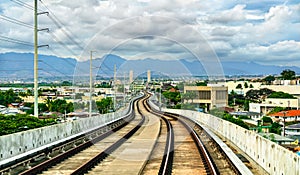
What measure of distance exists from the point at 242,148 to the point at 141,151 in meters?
4.74

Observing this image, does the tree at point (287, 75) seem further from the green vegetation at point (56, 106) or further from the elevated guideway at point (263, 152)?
the elevated guideway at point (263, 152)

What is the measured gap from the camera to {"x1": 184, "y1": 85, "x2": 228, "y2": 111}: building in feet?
157

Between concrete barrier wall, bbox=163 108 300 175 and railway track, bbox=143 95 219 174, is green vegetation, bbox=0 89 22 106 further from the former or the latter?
concrete barrier wall, bbox=163 108 300 175

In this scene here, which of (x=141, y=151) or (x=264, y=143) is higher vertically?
(x=264, y=143)

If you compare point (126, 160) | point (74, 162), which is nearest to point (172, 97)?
point (126, 160)

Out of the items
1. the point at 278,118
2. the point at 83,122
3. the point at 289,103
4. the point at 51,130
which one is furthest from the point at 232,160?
the point at 289,103

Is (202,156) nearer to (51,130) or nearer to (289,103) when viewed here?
(51,130)

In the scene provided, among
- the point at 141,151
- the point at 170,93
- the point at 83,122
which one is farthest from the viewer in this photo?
the point at 170,93

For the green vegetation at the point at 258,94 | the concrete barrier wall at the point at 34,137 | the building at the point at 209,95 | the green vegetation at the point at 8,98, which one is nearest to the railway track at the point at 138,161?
the concrete barrier wall at the point at 34,137

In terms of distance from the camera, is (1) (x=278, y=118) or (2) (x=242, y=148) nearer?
(2) (x=242, y=148)

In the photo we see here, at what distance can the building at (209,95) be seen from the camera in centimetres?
4784

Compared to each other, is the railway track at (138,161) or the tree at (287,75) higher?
the tree at (287,75)

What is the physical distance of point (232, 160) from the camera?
11289mm

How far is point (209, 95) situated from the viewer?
52219mm
